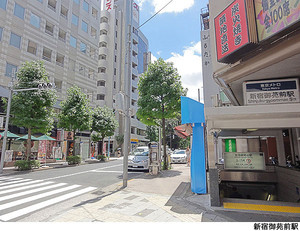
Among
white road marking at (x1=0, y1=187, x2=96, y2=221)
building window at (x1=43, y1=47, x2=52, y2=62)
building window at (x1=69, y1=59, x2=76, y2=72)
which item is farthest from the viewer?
building window at (x1=69, y1=59, x2=76, y2=72)

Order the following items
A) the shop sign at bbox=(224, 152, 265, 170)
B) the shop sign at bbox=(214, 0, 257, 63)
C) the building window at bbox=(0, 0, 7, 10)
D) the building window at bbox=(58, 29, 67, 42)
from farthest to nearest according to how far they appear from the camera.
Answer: the building window at bbox=(58, 29, 67, 42) < the building window at bbox=(0, 0, 7, 10) < the shop sign at bbox=(224, 152, 265, 170) < the shop sign at bbox=(214, 0, 257, 63)

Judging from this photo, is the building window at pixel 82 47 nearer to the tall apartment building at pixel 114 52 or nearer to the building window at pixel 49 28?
the building window at pixel 49 28

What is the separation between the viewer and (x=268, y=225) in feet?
12.1

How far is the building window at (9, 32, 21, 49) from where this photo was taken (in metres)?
19.4

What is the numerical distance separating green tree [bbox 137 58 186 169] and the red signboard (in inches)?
286

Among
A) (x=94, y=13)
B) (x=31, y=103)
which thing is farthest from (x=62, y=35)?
(x=31, y=103)

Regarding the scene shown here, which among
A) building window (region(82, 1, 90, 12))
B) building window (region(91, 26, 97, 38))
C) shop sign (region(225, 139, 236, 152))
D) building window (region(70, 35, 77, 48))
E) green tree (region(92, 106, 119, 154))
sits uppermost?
building window (region(82, 1, 90, 12))

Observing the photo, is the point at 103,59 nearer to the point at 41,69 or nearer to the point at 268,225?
the point at 41,69

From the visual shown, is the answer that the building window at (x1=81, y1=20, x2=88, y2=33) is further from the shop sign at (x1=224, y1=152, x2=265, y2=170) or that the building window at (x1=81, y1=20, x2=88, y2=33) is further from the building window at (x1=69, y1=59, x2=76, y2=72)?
the shop sign at (x1=224, y1=152, x2=265, y2=170)

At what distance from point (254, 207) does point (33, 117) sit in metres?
14.9

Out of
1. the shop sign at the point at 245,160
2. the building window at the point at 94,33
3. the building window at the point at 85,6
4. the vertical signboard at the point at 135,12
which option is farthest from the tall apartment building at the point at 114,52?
the shop sign at the point at 245,160

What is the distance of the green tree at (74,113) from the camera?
1848 cm

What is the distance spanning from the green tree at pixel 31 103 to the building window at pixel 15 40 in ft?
22.8

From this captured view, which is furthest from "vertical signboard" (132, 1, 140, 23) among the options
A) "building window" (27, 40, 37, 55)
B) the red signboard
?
the red signboard
